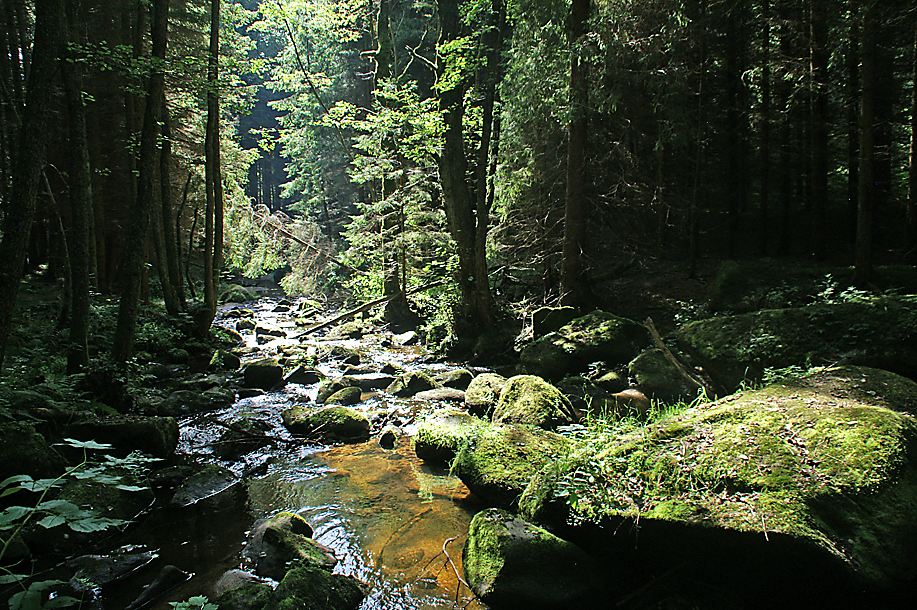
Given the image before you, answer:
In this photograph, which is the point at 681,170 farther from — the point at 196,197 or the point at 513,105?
the point at 196,197

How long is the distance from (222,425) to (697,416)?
22.1 ft

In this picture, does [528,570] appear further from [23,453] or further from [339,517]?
[23,453]

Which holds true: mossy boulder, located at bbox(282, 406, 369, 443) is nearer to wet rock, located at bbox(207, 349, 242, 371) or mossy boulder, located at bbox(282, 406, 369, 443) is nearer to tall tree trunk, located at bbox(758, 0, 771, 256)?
wet rock, located at bbox(207, 349, 242, 371)

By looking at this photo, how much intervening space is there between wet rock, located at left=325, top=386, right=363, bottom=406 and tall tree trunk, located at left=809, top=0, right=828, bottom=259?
41.8 feet

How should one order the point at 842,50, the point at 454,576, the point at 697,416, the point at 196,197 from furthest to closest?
1. the point at 196,197
2. the point at 842,50
3. the point at 697,416
4. the point at 454,576

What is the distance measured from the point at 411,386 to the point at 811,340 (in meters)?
6.65

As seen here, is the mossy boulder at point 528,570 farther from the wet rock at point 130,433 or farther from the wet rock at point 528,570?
the wet rock at point 130,433

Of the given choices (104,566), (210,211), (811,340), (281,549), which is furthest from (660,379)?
(210,211)

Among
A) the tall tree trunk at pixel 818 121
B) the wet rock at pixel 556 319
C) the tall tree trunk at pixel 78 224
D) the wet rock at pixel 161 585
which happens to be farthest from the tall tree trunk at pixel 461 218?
the wet rock at pixel 161 585

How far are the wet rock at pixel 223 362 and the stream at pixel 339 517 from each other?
4367 millimetres

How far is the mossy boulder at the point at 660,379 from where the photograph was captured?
24.1 ft

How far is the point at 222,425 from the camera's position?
7730 millimetres

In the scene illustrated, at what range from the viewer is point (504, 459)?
5266 mm

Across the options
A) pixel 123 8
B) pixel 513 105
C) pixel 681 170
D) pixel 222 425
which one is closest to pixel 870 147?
pixel 681 170
